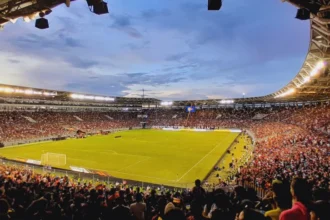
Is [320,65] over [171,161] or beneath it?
over


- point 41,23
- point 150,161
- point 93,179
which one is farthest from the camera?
point 150,161

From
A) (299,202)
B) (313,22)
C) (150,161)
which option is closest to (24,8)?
(299,202)

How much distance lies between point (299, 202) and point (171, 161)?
102ft

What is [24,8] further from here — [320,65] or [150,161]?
[150,161]

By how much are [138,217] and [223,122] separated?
79310 mm

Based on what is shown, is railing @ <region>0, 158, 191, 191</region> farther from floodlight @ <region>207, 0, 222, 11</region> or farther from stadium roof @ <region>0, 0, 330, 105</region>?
Result: floodlight @ <region>207, 0, 222, 11</region>

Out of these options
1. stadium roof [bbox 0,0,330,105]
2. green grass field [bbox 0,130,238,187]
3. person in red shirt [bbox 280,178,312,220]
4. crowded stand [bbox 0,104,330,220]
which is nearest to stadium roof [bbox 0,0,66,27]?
stadium roof [bbox 0,0,330,105]

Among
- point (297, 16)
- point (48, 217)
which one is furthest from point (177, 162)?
point (48, 217)

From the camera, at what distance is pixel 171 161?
3388cm

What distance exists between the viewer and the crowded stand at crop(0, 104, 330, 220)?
3.81 m

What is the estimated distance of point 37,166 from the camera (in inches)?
1121

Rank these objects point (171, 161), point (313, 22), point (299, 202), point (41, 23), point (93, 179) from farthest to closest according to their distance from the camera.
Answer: point (171, 161), point (93, 179), point (313, 22), point (41, 23), point (299, 202)

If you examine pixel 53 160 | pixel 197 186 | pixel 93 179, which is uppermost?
pixel 197 186

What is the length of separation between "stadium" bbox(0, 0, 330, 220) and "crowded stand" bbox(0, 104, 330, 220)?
1.1 inches
